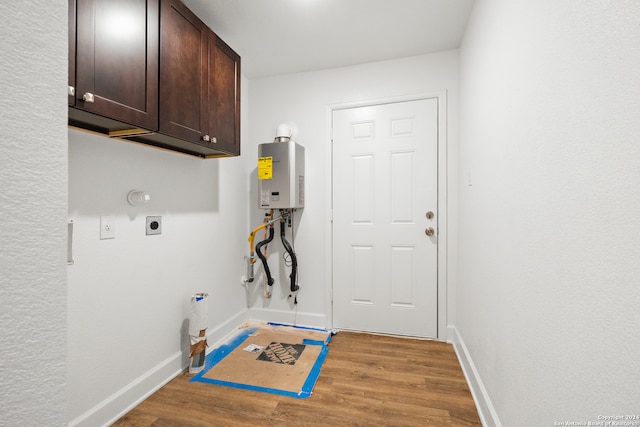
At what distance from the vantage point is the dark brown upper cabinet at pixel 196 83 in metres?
1.63

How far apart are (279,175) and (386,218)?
1065 millimetres

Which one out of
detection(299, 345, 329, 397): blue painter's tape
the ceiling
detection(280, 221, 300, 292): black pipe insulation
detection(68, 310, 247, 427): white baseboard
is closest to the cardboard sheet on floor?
detection(299, 345, 329, 397): blue painter's tape

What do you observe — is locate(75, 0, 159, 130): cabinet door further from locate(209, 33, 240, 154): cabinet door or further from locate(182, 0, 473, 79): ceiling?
locate(182, 0, 473, 79): ceiling

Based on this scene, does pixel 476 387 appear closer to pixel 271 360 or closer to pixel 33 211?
pixel 271 360

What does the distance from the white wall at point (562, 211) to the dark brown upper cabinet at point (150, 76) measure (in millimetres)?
1704

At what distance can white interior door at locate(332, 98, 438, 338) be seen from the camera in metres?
2.66

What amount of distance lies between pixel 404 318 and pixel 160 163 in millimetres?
2385

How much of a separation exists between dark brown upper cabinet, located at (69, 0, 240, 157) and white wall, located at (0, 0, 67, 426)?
823mm

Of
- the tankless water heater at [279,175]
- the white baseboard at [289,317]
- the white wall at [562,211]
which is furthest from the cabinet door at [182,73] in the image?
the white baseboard at [289,317]

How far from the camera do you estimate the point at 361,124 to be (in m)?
2.81

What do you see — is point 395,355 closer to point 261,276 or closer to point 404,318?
point 404,318

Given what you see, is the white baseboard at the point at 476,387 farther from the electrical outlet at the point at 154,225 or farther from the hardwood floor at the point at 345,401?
the electrical outlet at the point at 154,225

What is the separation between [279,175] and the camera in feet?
8.81

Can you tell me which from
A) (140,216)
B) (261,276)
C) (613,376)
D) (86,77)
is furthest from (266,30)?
(613,376)
